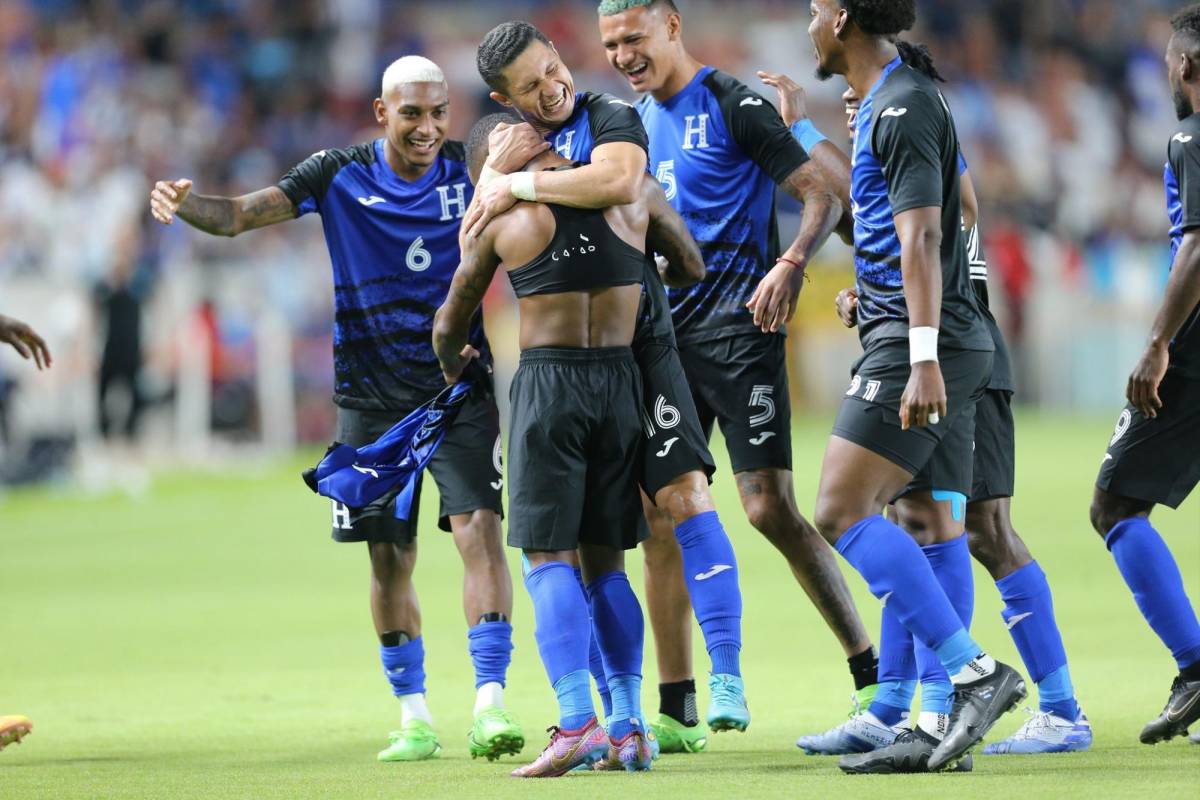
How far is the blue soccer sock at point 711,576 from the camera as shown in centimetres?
636

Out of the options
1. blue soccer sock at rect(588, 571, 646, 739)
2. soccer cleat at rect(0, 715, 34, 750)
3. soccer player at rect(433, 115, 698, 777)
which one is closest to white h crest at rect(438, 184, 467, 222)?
soccer player at rect(433, 115, 698, 777)

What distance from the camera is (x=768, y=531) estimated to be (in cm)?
715

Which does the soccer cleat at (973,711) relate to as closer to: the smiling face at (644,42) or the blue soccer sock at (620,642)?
the blue soccer sock at (620,642)

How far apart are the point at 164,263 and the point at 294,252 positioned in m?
1.96

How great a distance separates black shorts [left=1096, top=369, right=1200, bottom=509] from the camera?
679 cm

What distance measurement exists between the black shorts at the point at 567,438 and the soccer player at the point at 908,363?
72 cm

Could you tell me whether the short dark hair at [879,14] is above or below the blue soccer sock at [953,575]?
above

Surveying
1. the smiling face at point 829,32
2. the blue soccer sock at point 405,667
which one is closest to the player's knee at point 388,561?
the blue soccer sock at point 405,667

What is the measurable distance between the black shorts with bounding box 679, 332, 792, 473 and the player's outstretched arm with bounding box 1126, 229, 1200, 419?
1.35m

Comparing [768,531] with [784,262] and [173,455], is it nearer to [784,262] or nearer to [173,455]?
[784,262]

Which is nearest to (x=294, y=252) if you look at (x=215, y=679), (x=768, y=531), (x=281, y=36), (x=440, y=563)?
(x=281, y=36)

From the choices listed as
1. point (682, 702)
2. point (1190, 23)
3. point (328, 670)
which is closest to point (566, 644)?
point (682, 702)

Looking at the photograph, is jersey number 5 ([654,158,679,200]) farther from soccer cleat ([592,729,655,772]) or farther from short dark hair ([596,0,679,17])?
soccer cleat ([592,729,655,772])

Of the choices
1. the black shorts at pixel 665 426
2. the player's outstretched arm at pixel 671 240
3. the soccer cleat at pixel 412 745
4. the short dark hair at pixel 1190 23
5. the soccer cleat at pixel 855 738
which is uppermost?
the short dark hair at pixel 1190 23
